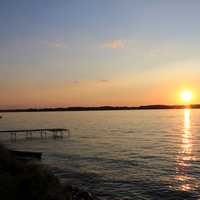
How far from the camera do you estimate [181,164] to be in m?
39.9

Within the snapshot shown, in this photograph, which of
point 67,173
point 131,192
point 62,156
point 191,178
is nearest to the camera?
point 131,192

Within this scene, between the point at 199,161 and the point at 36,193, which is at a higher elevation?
the point at 36,193

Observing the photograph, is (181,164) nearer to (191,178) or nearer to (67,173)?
(191,178)

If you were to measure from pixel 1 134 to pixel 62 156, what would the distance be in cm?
4731

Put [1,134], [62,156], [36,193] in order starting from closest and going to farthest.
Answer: [36,193]
[62,156]
[1,134]

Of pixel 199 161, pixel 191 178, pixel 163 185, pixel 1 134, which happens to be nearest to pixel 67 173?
pixel 163 185

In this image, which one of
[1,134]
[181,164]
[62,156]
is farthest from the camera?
[1,134]

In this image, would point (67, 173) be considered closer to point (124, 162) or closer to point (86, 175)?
point (86, 175)

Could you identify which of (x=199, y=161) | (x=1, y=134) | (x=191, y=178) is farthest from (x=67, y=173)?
(x=1, y=134)

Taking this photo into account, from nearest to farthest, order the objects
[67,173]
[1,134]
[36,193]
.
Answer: [36,193]
[67,173]
[1,134]

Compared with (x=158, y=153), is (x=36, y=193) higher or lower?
higher

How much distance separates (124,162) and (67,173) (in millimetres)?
9550

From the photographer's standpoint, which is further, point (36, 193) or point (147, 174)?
point (147, 174)

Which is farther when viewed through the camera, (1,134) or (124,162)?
(1,134)
